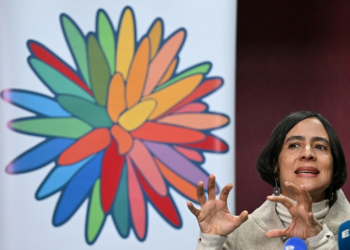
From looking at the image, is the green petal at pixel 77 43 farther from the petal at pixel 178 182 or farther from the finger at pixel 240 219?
the finger at pixel 240 219

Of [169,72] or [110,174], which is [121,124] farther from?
[169,72]

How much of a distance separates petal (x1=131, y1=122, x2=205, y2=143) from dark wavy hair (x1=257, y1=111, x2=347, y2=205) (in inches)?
39.6

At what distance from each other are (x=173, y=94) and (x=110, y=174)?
1.69 ft

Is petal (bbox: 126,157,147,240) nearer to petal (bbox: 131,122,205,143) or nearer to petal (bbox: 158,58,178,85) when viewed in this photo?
petal (bbox: 131,122,205,143)

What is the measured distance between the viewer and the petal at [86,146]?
2.77 m

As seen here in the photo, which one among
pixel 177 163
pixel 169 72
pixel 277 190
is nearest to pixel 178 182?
pixel 177 163

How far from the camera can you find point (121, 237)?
2803 millimetres

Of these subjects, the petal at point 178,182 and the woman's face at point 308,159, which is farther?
the petal at point 178,182

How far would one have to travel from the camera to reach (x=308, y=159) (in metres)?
1.68

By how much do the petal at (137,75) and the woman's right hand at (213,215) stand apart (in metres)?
1.29

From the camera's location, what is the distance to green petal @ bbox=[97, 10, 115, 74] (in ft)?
9.23

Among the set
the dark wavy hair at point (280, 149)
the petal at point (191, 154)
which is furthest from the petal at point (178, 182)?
the dark wavy hair at point (280, 149)

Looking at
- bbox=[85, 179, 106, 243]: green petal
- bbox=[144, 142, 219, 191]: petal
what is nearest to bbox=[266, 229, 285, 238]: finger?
bbox=[144, 142, 219, 191]: petal

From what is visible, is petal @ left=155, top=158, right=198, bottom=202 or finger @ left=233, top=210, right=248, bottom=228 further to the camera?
petal @ left=155, top=158, right=198, bottom=202
